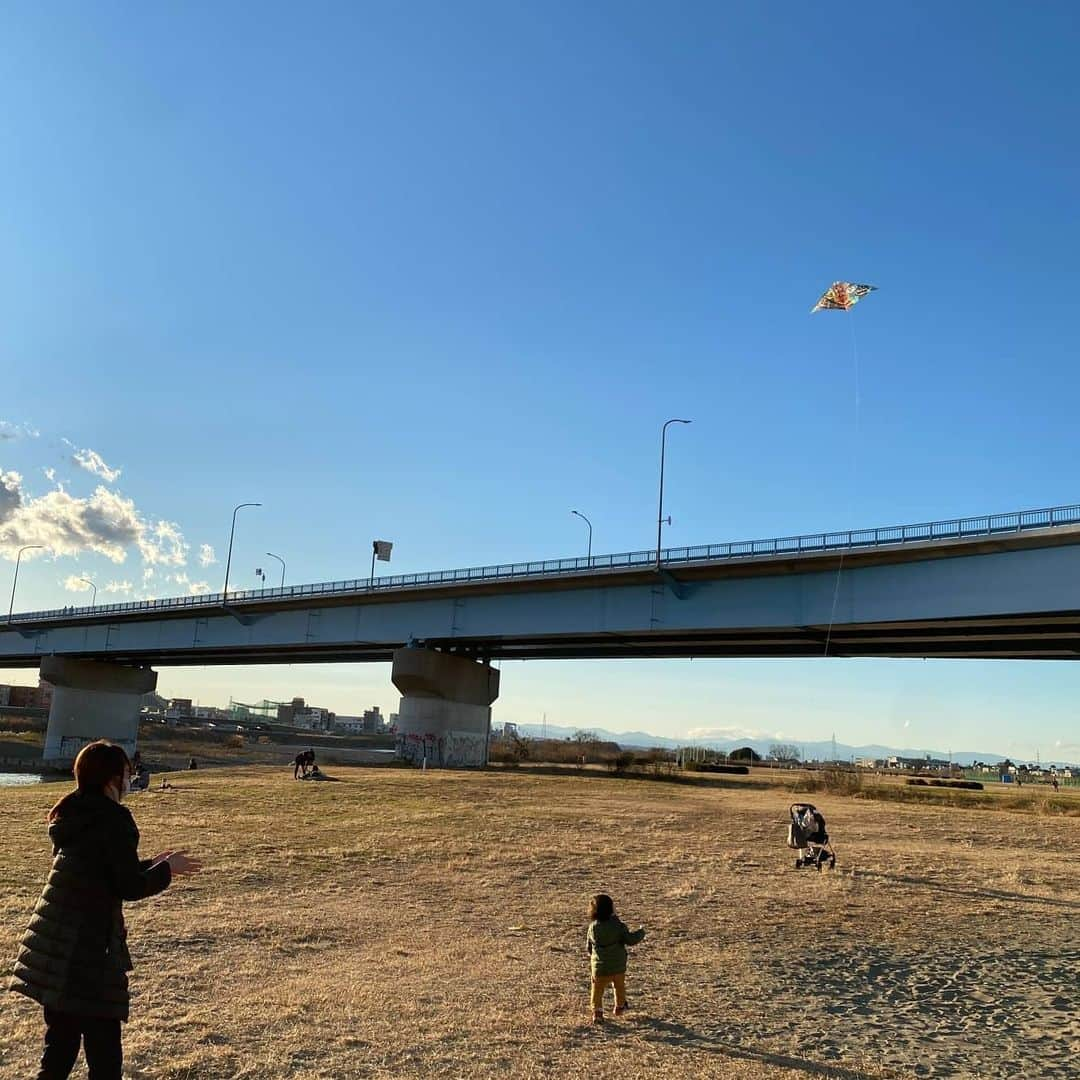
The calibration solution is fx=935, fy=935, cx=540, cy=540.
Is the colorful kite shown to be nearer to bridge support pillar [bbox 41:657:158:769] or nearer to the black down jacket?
the black down jacket

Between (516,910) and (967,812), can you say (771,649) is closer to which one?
(967,812)

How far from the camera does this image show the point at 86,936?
4.85 m

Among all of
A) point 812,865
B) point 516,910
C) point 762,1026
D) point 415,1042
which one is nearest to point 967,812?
point 812,865

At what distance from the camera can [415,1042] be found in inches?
293

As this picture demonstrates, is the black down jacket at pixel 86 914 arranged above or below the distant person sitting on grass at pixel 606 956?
above

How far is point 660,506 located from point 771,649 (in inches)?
474

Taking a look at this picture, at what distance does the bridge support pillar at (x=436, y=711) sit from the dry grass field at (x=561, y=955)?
38163mm

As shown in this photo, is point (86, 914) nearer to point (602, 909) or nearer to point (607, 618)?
point (602, 909)

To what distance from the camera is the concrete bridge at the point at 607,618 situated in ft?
127

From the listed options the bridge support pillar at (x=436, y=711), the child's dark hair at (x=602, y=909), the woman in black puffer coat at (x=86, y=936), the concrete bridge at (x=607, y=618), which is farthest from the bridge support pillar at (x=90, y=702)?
the woman in black puffer coat at (x=86, y=936)

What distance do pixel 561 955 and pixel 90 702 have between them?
3522 inches

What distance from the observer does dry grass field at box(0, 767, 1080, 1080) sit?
7375 mm

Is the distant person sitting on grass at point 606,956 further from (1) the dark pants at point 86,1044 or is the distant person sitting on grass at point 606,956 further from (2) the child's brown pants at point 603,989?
(1) the dark pants at point 86,1044

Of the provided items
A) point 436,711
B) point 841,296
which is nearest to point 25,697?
point 436,711
